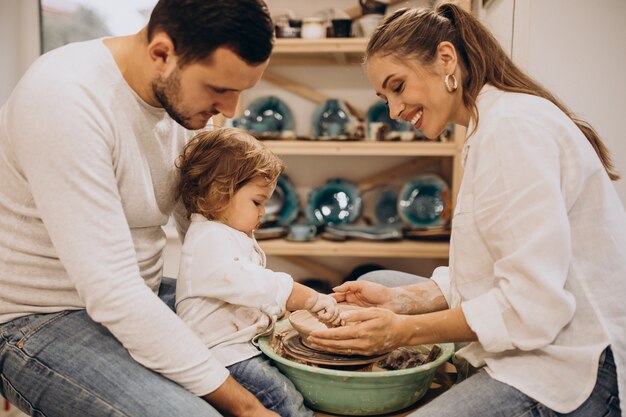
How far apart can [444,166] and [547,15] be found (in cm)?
159

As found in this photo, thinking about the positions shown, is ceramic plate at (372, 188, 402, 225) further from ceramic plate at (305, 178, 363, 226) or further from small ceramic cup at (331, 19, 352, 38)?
small ceramic cup at (331, 19, 352, 38)

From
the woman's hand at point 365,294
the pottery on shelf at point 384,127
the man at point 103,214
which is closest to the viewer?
the man at point 103,214

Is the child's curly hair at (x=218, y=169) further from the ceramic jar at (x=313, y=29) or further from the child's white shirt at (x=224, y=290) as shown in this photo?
the ceramic jar at (x=313, y=29)

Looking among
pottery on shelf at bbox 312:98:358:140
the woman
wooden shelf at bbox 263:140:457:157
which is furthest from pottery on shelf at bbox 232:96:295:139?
the woman

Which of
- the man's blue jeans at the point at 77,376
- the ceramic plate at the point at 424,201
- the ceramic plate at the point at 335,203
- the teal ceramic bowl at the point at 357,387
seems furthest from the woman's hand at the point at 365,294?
the ceramic plate at the point at 335,203

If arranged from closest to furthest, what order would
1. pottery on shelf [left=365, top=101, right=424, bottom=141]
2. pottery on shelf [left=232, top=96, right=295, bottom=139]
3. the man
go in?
1. the man
2. pottery on shelf [left=365, top=101, right=424, bottom=141]
3. pottery on shelf [left=232, top=96, right=295, bottom=139]

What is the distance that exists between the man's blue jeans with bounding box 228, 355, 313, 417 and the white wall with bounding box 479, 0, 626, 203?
1221 mm

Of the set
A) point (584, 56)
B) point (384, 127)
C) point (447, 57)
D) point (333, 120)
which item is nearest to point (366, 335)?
point (447, 57)

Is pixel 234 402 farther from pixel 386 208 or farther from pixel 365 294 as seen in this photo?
pixel 386 208

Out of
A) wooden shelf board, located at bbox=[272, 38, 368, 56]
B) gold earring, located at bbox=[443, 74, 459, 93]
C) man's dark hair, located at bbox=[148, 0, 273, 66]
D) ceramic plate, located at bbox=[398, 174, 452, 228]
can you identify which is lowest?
ceramic plate, located at bbox=[398, 174, 452, 228]

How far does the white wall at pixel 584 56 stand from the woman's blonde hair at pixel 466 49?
0.51m

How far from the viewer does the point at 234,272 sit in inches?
54.8

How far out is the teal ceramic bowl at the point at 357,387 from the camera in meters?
1.33

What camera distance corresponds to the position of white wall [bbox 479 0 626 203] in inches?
72.9
